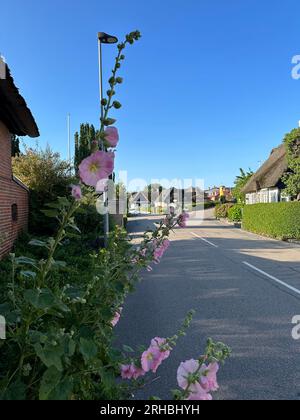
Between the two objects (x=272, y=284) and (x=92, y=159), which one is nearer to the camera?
(x=92, y=159)

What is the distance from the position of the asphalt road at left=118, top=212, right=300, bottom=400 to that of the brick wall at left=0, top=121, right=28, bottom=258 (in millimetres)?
3262

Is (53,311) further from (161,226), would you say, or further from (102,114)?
(161,226)

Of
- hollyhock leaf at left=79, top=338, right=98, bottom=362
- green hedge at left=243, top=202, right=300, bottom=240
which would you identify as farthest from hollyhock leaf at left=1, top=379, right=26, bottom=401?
green hedge at left=243, top=202, right=300, bottom=240

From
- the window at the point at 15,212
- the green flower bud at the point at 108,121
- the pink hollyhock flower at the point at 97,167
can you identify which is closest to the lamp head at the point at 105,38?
the window at the point at 15,212

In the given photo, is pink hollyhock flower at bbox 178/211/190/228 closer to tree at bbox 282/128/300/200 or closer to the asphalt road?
the asphalt road

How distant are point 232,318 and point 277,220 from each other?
1485 cm

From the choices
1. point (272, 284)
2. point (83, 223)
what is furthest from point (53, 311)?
point (83, 223)

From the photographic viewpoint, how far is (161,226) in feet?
7.95

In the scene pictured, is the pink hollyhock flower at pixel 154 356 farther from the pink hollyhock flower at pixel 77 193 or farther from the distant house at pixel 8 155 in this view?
the distant house at pixel 8 155

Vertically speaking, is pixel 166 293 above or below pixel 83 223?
below

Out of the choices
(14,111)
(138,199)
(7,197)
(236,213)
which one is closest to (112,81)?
(14,111)

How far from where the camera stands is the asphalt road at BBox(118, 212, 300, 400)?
136 inches

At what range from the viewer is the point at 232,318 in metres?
5.47

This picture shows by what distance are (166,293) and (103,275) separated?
5.28 metres
